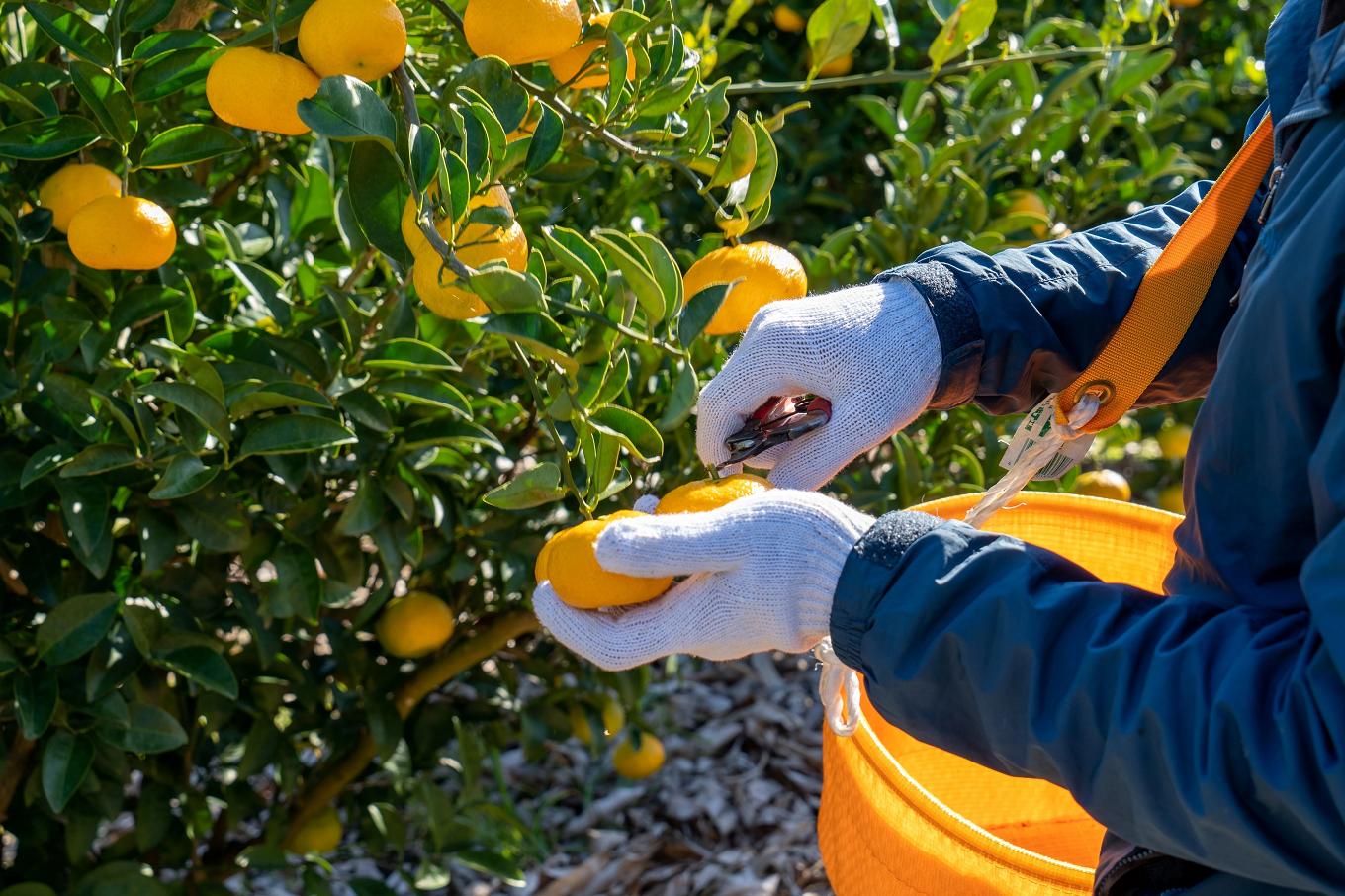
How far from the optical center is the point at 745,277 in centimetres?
120

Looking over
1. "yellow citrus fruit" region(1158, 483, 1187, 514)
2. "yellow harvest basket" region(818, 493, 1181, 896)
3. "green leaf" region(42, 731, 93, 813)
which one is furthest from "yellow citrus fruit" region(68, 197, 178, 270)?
"yellow citrus fruit" region(1158, 483, 1187, 514)

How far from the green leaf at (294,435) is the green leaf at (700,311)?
39 cm

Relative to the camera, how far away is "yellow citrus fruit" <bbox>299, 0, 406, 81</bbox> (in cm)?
97

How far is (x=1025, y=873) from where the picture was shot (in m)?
1.10

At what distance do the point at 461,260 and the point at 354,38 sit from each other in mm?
179

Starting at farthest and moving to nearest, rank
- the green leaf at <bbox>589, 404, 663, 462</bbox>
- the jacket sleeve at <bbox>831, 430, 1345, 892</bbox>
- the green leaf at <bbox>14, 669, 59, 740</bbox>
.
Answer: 1. the green leaf at <bbox>14, 669, 59, 740</bbox>
2. the green leaf at <bbox>589, 404, 663, 462</bbox>
3. the jacket sleeve at <bbox>831, 430, 1345, 892</bbox>

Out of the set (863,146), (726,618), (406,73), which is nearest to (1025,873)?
(726,618)

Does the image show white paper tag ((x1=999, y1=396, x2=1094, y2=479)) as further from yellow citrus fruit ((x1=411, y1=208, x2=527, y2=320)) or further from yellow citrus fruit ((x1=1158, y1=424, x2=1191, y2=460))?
yellow citrus fruit ((x1=1158, y1=424, x2=1191, y2=460))

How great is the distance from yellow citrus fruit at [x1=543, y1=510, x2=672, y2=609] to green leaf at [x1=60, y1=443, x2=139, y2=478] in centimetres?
46

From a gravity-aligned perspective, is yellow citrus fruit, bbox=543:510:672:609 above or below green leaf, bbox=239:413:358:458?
above

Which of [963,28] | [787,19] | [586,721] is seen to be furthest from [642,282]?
[787,19]

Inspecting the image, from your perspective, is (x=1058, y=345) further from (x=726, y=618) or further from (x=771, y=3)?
(x=771, y=3)

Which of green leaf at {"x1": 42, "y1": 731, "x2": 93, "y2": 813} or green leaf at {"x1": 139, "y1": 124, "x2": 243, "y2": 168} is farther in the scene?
green leaf at {"x1": 42, "y1": 731, "x2": 93, "y2": 813}

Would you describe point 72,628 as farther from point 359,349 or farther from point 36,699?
point 359,349
